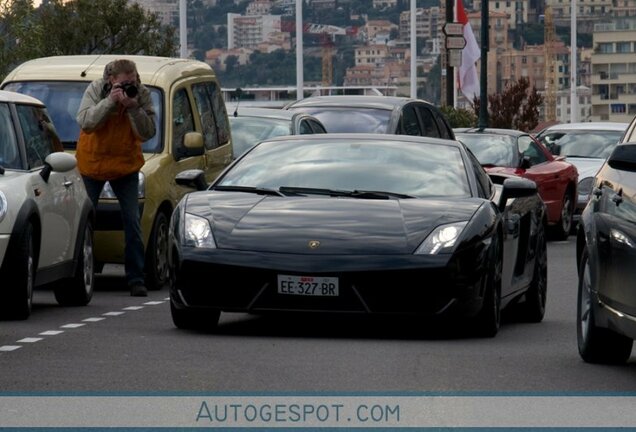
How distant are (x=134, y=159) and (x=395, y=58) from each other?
564 ft

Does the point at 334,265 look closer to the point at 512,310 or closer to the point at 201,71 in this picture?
the point at 512,310

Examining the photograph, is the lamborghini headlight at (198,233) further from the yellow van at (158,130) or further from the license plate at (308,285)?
the yellow van at (158,130)

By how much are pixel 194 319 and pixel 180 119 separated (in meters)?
6.22

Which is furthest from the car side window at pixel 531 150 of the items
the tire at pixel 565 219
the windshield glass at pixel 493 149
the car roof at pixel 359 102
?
the car roof at pixel 359 102

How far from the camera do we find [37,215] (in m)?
13.6

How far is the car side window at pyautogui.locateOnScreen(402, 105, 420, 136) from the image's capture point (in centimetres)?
2311

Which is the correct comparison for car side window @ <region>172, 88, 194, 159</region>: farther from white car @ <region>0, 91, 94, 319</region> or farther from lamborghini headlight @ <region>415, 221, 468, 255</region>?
lamborghini headlight @ <region>415, 221, 468, 255</region>

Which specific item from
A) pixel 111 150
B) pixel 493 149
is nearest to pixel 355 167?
pixel 111 150

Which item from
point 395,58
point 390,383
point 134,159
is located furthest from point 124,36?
point 395,58

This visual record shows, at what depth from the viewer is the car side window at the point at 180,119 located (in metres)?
18.0

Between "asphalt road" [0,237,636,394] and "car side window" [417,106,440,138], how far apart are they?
387 inches

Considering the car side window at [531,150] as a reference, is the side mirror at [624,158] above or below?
above

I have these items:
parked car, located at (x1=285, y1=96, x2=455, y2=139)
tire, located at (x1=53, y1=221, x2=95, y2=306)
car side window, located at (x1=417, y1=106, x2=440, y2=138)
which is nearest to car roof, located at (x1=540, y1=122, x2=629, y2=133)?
parked car, located at (x1=285, y1=96, x2=455, y2=139)

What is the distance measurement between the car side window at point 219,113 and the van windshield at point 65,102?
1403 millimetres
